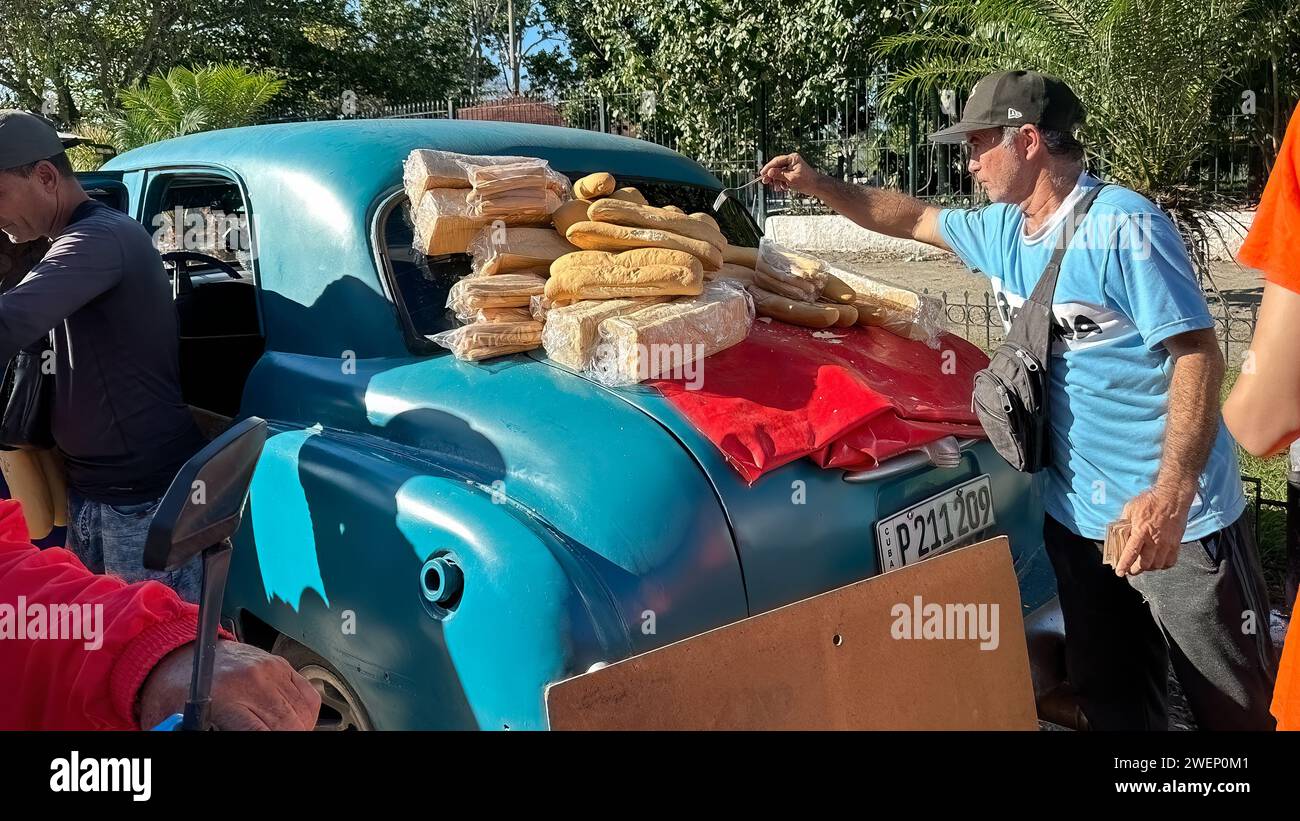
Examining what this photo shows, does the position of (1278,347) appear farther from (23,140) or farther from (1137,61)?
(1137,61)

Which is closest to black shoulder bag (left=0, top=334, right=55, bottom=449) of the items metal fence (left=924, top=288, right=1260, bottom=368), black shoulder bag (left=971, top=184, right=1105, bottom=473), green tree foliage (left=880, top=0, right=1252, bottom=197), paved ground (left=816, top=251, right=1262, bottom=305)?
black shoulder bag (left=971, top=184, right=1105, bottom=473)

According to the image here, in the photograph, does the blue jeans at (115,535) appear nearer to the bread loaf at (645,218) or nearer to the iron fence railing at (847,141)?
the bread loaf at (645,218)

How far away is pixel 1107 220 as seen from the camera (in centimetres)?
278

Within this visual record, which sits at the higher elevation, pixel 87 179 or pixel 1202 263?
pixel 87 179

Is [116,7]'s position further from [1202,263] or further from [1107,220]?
[1107,220]

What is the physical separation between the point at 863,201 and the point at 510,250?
51.2 inches

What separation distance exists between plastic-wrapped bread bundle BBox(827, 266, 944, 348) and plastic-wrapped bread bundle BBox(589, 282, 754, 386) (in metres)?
0.73

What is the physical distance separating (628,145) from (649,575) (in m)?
2.27

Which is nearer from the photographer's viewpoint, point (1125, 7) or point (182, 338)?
A: point (182, 338)

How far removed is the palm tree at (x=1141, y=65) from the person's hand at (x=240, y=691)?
869 centimetres

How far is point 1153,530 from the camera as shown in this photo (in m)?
2.63
